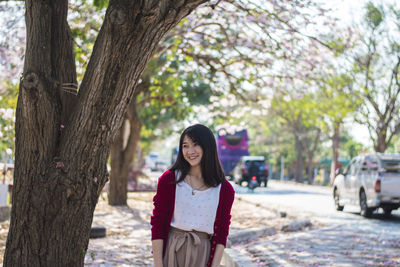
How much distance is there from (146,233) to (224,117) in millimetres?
11518

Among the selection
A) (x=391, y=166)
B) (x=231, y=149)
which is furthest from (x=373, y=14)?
(x=231, y=149)

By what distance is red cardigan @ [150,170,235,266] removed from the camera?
3533 mm

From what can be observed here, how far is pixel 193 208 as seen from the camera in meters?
3.51

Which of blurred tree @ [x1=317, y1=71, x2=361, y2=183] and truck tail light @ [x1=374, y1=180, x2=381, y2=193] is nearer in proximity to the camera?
truck tail light @ [x1=374, y1=180, x2=381, y2=193]

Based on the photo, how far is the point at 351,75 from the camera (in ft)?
94.6

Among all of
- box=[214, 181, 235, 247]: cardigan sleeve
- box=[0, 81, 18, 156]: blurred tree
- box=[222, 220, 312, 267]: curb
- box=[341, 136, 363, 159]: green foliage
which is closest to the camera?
box=[214, 181, 235, 247]: cardigan sleeve

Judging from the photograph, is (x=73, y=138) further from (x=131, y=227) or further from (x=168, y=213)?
(x=131, y=227)

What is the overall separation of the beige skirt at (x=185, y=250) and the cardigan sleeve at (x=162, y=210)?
72 millimetres

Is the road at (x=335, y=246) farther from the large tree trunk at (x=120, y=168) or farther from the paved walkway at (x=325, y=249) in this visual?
the large tree trunk at (x=120, y=168)

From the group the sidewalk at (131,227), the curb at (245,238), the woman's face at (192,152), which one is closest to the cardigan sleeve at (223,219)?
the woman's face at (192,152)

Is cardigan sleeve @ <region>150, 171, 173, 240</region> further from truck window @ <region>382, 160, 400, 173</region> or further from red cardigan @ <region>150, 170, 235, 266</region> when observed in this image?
truck window @ <region>382, 160, 400, 173</region>

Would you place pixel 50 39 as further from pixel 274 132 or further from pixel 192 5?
pixel 274 132

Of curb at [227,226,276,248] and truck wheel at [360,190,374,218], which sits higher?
truck wheel at [360,190,374,218]

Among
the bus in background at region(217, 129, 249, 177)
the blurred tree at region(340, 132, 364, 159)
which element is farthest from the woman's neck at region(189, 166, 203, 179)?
the blurred tree at region(340, 132, 364, 159)
